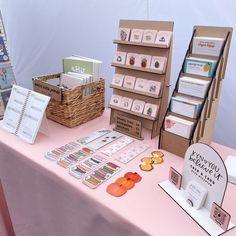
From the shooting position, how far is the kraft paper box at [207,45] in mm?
710

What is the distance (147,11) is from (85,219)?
968 millimetres

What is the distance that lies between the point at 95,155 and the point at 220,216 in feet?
1.38

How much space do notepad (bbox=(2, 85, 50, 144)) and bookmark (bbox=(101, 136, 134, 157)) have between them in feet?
0.86

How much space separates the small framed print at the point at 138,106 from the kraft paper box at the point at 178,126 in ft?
0.42

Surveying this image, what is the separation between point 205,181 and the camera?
60 centimetres

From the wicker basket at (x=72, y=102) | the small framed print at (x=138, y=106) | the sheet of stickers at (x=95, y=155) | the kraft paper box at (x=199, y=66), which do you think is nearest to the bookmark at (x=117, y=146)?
the sheet of stickers at (x=95, y=155)

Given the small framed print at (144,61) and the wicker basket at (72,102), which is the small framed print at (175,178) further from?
the wicker basket at (72,102)

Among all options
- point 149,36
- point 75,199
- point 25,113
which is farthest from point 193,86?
point 25,113

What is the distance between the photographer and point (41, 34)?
1.81 meters

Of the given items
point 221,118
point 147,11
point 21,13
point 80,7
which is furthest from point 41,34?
point 221,118

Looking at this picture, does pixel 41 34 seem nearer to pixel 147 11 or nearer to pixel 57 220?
pixel 147 11

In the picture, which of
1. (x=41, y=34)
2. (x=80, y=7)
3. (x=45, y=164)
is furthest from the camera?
(x=41, y=34)

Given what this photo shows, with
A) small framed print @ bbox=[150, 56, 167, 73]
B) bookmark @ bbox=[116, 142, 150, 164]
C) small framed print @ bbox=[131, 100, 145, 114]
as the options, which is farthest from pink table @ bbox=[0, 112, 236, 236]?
small framed print @ bbox=[150, 56, 167, 73]

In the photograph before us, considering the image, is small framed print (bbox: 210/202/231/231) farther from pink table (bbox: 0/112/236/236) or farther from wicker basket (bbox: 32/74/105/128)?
wicker basket (bbox: 32/74/105/128)
